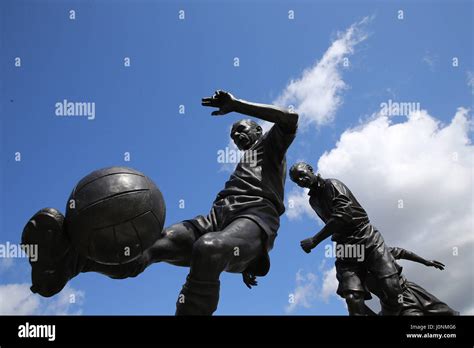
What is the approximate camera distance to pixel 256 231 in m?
5.39

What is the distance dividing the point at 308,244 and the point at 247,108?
3.14 meters

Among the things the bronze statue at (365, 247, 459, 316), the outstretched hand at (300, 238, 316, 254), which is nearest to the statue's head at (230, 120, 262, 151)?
the outstretched hand at (300, 238, 316, 254)

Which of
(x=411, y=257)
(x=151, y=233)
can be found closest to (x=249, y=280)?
(x=151, y=233)

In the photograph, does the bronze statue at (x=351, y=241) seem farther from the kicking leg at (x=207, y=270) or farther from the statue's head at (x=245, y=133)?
the kicking leg at (x=207, y=270)

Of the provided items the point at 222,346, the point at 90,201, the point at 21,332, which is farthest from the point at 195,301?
the point at 21,332

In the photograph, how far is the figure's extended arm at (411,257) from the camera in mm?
8797

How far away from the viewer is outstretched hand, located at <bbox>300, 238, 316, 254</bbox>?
8.08 meters

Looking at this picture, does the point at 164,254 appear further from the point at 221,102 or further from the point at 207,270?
the point at 221,102

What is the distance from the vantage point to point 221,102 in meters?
5.67

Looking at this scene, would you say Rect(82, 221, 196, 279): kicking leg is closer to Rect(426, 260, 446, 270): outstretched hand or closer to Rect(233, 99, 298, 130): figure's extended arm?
Rect(233, 99, 298, 130): figure's extended arm

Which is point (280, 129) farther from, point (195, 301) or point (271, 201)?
point (195, 301)

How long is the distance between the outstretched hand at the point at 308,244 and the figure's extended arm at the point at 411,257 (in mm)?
1546

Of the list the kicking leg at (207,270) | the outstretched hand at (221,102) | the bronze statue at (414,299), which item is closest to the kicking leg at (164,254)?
the kicking leg at (207,270)

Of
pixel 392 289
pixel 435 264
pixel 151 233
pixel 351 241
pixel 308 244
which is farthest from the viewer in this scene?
pixel 435 264
